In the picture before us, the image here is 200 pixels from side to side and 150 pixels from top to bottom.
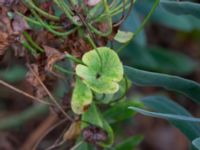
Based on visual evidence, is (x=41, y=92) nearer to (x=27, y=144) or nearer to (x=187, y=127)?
(x=187, y=127)

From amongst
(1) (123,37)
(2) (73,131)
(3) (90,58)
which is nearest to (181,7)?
(1) (123,37)

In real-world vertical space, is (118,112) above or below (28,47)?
below

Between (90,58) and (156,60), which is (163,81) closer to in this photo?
(90,58)

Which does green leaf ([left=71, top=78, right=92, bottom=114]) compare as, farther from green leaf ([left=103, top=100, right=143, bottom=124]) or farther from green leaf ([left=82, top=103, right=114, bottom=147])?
green leaf ([left=103, top=100, right=143, bottom=124])

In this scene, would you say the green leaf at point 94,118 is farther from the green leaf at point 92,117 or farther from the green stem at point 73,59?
the green stem at point 73,59

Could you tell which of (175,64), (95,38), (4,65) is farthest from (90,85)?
(175,64)

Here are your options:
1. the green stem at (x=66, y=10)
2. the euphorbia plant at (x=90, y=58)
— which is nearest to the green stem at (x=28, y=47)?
the euphorbia plant at (x=90, y=58)
